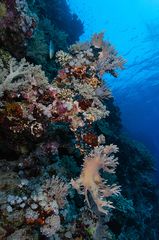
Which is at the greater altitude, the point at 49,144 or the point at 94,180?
the point at 49,144

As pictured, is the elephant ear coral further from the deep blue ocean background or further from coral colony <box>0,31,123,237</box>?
the deep blue ocean background

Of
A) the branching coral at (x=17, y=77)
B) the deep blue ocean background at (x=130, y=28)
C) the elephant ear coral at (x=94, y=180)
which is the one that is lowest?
the elephant ear coral at (x=94, y=180)

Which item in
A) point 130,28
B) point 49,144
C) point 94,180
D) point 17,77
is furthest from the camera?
point 130,28

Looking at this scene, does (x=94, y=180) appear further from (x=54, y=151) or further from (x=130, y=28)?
(x=130, y=28)

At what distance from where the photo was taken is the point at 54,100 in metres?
4.40

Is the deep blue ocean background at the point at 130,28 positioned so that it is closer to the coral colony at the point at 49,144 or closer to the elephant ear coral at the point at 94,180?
the coral colony at the point at 49,144

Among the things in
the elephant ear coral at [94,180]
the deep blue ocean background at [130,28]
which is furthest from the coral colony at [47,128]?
the deep blue ocean background at [130,28]

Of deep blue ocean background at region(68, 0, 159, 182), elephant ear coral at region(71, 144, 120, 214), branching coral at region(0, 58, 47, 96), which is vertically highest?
deep blue ocean background at region(68, 0, 159, 182)

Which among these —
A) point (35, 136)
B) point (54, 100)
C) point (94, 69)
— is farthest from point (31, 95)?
point (94, 69)

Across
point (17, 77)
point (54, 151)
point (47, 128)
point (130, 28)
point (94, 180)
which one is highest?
point (130, 28)

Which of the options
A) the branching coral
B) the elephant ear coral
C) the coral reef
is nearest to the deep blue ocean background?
the coral reef

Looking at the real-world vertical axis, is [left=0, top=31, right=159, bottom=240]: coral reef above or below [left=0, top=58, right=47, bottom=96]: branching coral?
below

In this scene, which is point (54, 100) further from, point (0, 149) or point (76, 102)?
point (0, 149)

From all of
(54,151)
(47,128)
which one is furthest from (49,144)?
(47,128)
